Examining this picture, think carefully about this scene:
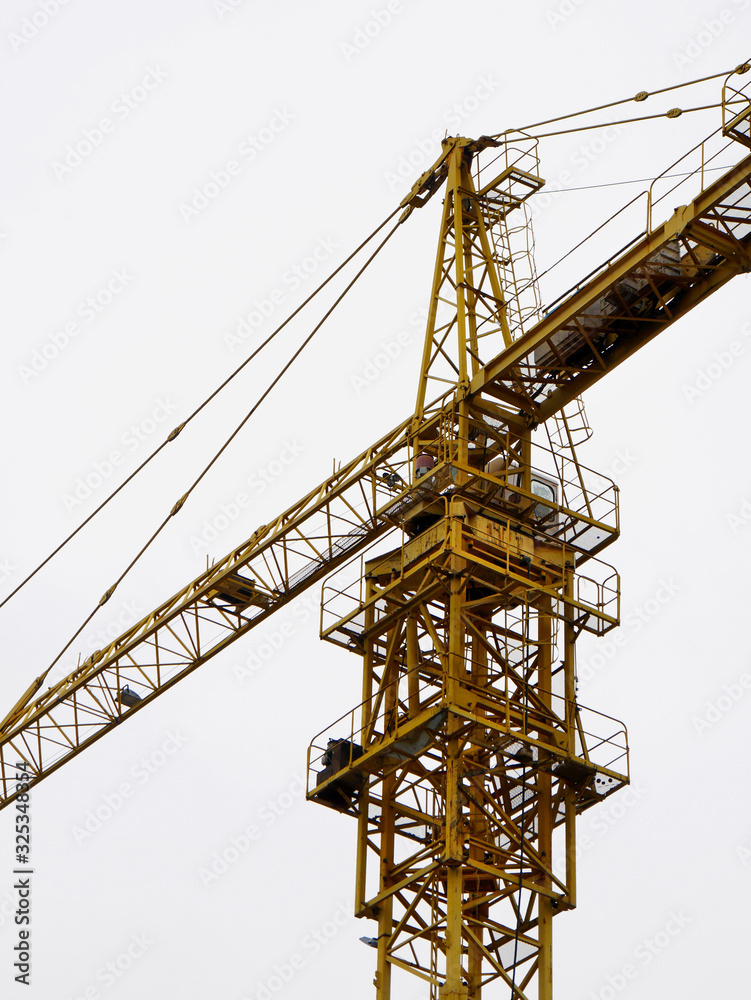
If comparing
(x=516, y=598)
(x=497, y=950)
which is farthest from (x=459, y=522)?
(x=497, y=950)

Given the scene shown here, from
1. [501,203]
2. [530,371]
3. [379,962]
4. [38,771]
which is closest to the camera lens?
[379,962]

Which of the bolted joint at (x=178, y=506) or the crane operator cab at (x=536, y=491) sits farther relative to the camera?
the bolted joint at (x=178, y=506)

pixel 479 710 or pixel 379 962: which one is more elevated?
pixel 479 710

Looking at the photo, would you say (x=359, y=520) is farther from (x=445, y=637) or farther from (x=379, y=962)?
(x=379, y=962)

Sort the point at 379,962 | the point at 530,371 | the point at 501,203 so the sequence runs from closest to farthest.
→ the point at 379,962 → the point at 530,371 → the point at 501,203

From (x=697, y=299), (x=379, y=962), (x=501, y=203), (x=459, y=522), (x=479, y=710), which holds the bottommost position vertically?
(x=379, y=962)

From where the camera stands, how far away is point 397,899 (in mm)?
45062

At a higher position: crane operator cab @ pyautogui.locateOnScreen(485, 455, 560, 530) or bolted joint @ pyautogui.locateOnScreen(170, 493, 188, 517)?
bolted joint @ pyautogui.locateOnScreen(170, 493, 188, 517)

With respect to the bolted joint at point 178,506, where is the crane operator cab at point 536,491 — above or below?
below

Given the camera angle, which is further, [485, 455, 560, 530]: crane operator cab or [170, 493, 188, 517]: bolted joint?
[170, 493, 188, 517]: bolted joint

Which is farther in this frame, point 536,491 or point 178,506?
point 178,506

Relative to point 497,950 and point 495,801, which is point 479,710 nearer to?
point 495,801

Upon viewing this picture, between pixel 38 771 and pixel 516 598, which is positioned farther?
pixel 38 771

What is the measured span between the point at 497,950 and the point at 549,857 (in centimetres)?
209
